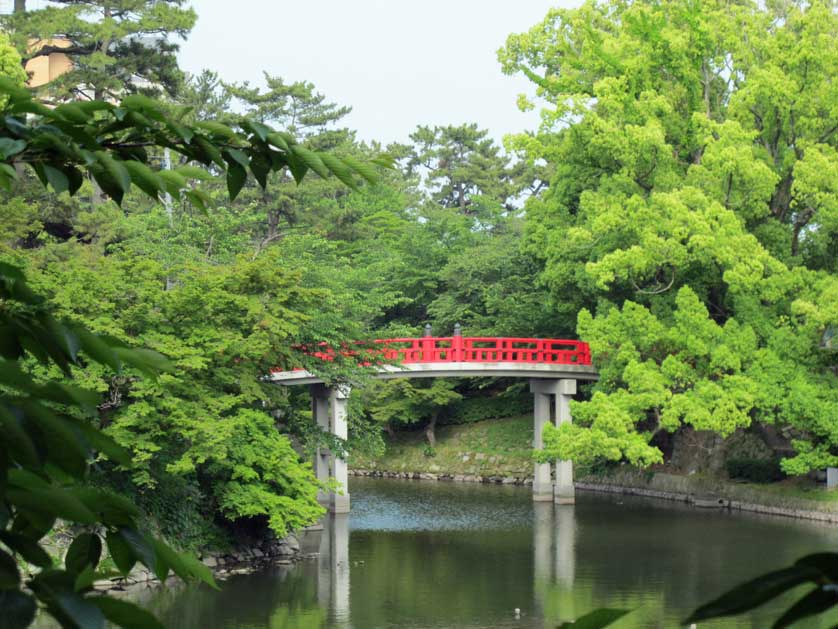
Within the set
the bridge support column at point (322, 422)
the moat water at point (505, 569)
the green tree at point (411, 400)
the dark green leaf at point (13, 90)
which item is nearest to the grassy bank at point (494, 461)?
the green tree at point (411, 400)

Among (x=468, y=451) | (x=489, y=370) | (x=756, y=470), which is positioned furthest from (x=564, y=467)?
→ (x=468, y=451)

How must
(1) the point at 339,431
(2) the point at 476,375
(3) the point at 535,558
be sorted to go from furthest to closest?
(2) the point at 476,375 → (1) the point at 339,431 → (3) the point at 535,558

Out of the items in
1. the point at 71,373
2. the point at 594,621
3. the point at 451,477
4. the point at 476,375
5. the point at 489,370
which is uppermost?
the point at 489,370

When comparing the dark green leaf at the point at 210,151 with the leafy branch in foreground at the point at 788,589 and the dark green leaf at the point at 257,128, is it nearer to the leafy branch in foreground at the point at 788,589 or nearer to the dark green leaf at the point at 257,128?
the dark green leaf at the point at 257,128

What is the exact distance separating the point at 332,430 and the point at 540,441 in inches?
226

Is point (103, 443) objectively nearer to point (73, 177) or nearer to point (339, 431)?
point (73, 177)

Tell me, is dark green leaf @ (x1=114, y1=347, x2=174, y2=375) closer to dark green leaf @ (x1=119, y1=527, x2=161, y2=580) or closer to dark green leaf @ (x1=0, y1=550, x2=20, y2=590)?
dark green leaf @ (x1=119, y1=527, x2=161, y2=580)

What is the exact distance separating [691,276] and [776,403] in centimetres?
339

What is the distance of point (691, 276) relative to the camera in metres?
25.1

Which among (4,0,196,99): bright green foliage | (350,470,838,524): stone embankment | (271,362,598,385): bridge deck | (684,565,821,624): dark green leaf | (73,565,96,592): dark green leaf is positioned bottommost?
(350,470,838,524): stone embankment

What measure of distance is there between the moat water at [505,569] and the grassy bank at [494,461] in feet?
3.82

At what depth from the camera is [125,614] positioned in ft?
3.84

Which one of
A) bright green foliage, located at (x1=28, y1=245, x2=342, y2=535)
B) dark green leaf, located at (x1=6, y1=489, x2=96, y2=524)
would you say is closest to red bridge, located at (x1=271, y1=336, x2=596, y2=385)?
bright green foliage, located at (x1=28, y1=245, x2=342, y2=535)

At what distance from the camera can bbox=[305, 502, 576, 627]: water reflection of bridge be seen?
15734 mm
